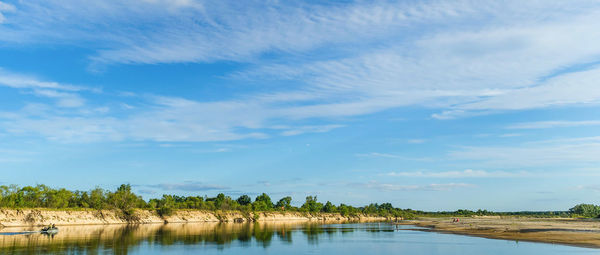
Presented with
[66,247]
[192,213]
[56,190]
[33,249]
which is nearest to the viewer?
[33,249]

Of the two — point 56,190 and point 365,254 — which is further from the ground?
point 56,190

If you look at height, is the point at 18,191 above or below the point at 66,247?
above

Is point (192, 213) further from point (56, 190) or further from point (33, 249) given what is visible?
point (33, 249)

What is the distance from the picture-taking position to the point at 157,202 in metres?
186

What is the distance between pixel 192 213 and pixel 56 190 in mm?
61084

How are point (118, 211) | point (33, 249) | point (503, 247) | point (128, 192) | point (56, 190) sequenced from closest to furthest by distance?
point (33, 249)
point (503, 247)
point (56, 190)
point (118, 211)
point (128, 192)

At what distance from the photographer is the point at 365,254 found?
161 ft

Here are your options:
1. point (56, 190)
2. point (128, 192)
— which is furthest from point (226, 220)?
point (56, 190)

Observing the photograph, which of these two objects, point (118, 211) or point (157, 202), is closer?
point (118, 211)

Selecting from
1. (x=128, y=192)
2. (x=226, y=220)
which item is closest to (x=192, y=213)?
(x=226, y=220)

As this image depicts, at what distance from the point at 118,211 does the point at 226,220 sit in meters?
57.8

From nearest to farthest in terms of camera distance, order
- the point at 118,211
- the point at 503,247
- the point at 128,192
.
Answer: the point at 503,247, the point at 118,211, the point at 128,192

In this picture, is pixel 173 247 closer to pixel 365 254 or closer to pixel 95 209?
pixel 365 254

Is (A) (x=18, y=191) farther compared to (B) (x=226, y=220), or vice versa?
(B) (x=226, y=220)
